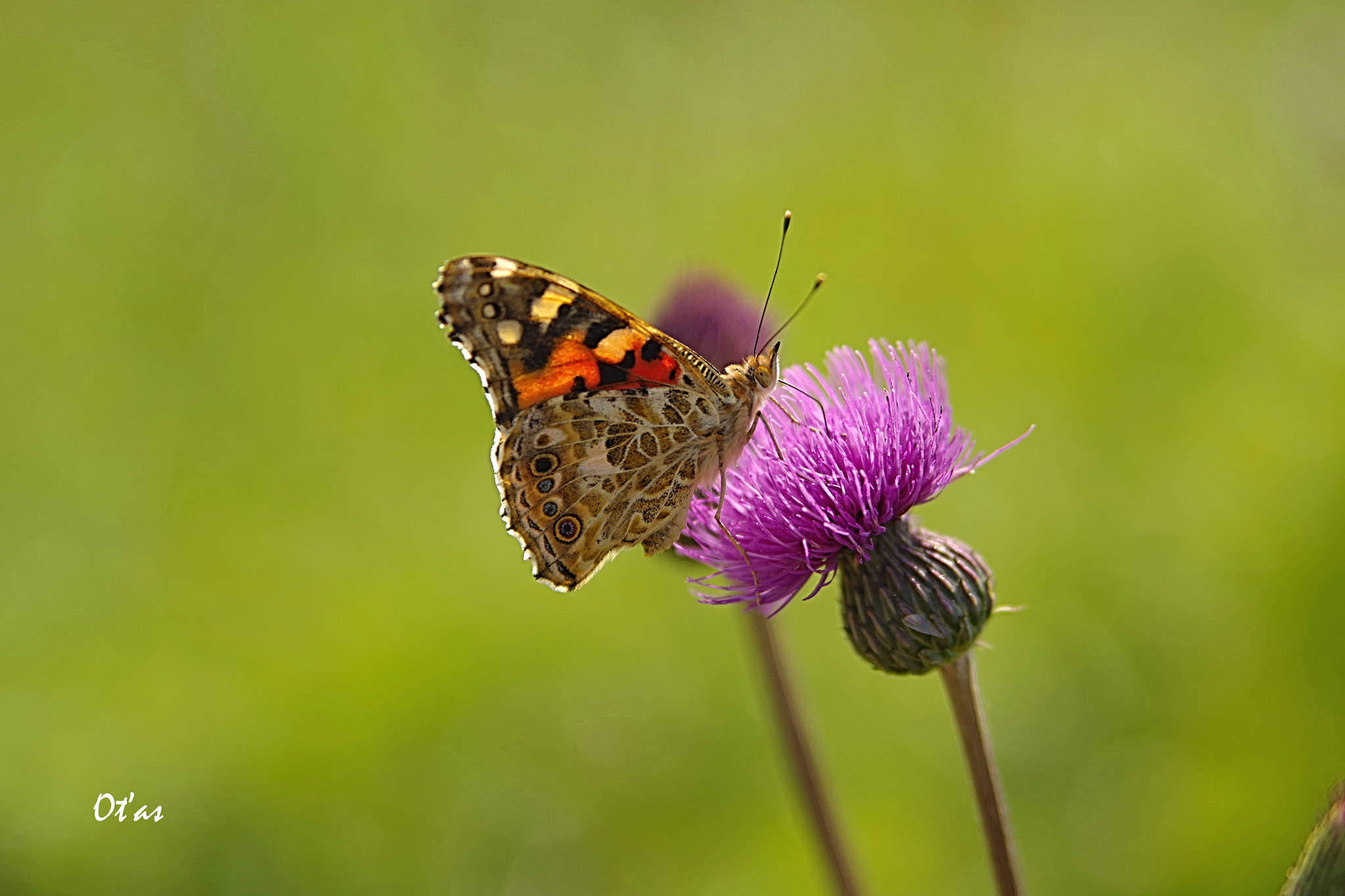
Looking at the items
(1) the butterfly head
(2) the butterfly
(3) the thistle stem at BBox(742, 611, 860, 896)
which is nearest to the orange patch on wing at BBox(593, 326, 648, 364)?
(2) the butterfly

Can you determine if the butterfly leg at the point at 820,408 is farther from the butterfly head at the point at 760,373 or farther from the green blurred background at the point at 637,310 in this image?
the green blurred background at the point at 637,310

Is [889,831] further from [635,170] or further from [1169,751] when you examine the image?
[635,170]

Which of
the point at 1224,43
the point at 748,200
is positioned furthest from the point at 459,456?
the point at 1224,43

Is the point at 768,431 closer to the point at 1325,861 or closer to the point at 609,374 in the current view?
the point at 609,374
